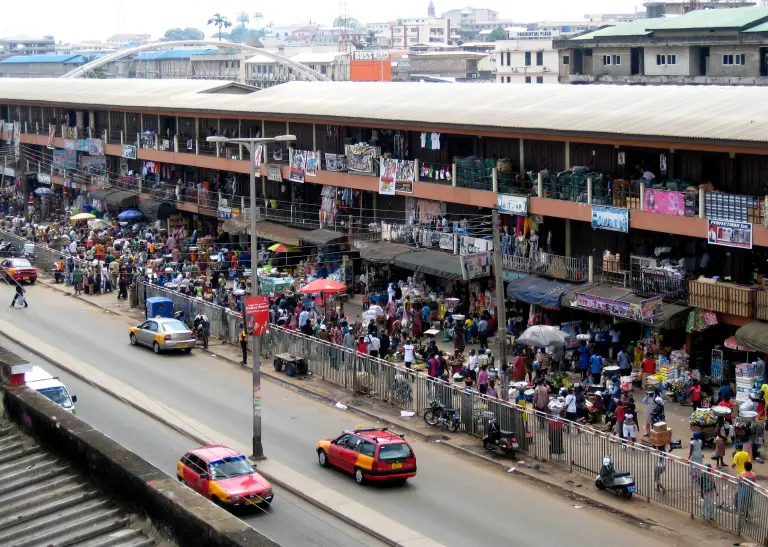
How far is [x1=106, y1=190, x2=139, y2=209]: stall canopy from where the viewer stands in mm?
64438

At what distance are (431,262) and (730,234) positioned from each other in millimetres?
12562

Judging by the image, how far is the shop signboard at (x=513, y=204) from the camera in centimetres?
3916

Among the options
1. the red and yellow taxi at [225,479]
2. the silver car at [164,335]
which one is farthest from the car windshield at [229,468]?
the silver car at [164,335]

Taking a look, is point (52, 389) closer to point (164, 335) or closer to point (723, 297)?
point (164, 335)

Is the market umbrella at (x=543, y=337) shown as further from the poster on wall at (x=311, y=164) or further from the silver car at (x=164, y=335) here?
the poster on wall at (x=311, y=164)

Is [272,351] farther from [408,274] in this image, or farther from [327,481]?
[327,481]

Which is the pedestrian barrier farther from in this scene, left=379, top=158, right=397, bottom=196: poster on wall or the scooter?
left=379, top=158, right=397, bottom=196: poster on wall

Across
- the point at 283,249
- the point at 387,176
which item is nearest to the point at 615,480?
the point at 387,176

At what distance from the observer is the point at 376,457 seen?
25.3 metres

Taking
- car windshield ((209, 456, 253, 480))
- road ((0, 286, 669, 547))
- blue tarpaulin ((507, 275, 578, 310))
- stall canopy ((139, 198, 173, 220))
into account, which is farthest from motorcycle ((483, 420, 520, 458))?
stall canopy ((139, 198, 173, 220))

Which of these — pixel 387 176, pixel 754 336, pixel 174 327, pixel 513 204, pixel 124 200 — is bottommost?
pixel 174 327

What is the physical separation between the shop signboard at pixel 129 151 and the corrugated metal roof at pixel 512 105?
235 centimetres

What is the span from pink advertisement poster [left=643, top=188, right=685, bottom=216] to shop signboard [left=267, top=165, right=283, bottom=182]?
2233cm

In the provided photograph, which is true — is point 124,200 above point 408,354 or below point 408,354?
above
